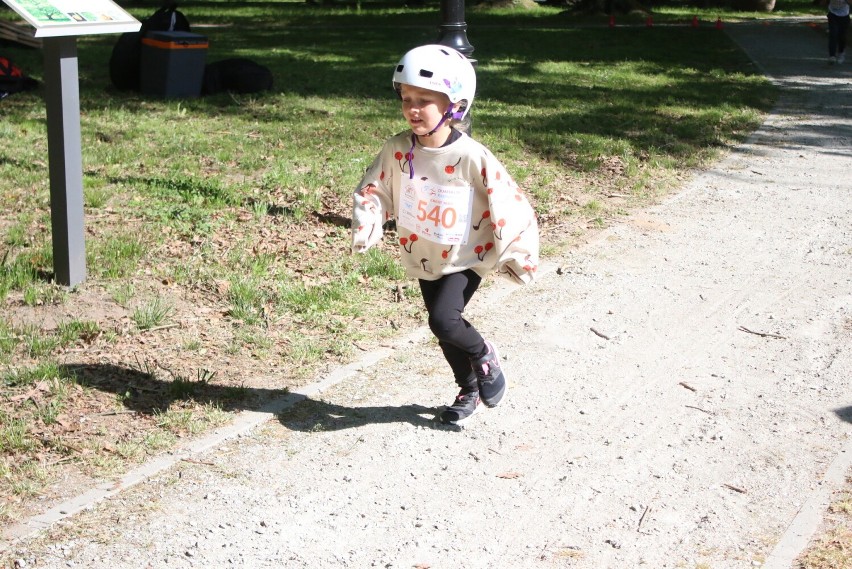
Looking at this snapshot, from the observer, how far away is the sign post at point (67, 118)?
575cm

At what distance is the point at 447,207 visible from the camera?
4363 millimetres

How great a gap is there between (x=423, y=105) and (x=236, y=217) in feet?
11.7

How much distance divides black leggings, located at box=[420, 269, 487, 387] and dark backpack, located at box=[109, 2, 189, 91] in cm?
892

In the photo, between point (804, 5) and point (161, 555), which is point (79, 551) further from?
point (804, 5)

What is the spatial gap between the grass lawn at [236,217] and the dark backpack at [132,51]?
10.9 inches

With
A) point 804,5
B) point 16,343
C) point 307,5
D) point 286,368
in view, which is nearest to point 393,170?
point 286,368

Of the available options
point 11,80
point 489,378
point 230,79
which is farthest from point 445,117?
point 11,80

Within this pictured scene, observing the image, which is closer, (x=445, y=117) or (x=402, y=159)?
(x=445, y=117)

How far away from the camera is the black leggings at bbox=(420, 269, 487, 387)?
4.41m

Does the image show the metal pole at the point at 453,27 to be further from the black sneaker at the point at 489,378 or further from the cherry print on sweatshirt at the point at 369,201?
the black sneaker at the point at 489,378

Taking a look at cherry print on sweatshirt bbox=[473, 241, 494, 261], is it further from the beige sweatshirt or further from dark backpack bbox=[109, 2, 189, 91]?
dark backpack bbox=[109, 2, 189, 91]

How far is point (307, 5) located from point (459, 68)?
89.6 ft

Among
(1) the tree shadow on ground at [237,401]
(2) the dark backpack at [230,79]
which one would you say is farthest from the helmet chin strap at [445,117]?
(2) the dark backpack at [230,79]

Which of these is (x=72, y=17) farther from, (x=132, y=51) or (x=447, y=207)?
(x=132, y=51)
